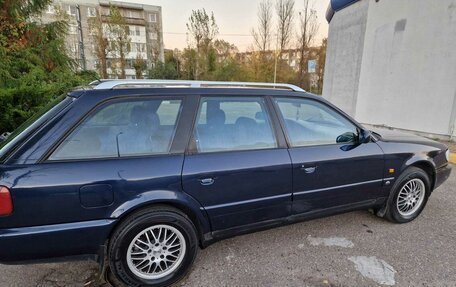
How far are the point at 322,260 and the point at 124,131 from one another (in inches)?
85.5

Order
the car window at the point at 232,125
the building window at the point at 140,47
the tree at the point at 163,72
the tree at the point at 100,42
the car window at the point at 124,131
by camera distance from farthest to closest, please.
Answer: the building window at the point at 140,47 < the tree at the point at 163,72 < the tree at the point at 100,42 < the car window at the point at 232,125 < the car window at the point at 124,131

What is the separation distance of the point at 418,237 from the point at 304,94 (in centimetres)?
204

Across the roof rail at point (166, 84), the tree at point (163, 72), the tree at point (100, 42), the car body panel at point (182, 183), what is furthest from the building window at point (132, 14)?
the car body panel at point (182, 183)

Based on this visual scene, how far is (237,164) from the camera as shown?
235 centimetres

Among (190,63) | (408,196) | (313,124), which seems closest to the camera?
(313,124)

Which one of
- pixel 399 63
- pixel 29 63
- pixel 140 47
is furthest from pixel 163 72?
pixel 399 63

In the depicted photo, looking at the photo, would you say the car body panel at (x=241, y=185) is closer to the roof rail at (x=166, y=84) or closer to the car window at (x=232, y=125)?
the car window at (x=232, y=125)

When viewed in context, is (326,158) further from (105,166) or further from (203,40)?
(203,40)

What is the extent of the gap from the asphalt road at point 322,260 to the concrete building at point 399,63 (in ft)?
18.5

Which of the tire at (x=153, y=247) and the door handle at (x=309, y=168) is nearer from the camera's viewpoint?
the tire at (x=153, y=247)

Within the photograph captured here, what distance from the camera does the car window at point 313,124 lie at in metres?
2.72

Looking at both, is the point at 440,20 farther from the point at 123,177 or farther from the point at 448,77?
the point at 123,177

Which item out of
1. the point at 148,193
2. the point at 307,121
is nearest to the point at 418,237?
the point at 307,121

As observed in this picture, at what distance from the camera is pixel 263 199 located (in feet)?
8.16
